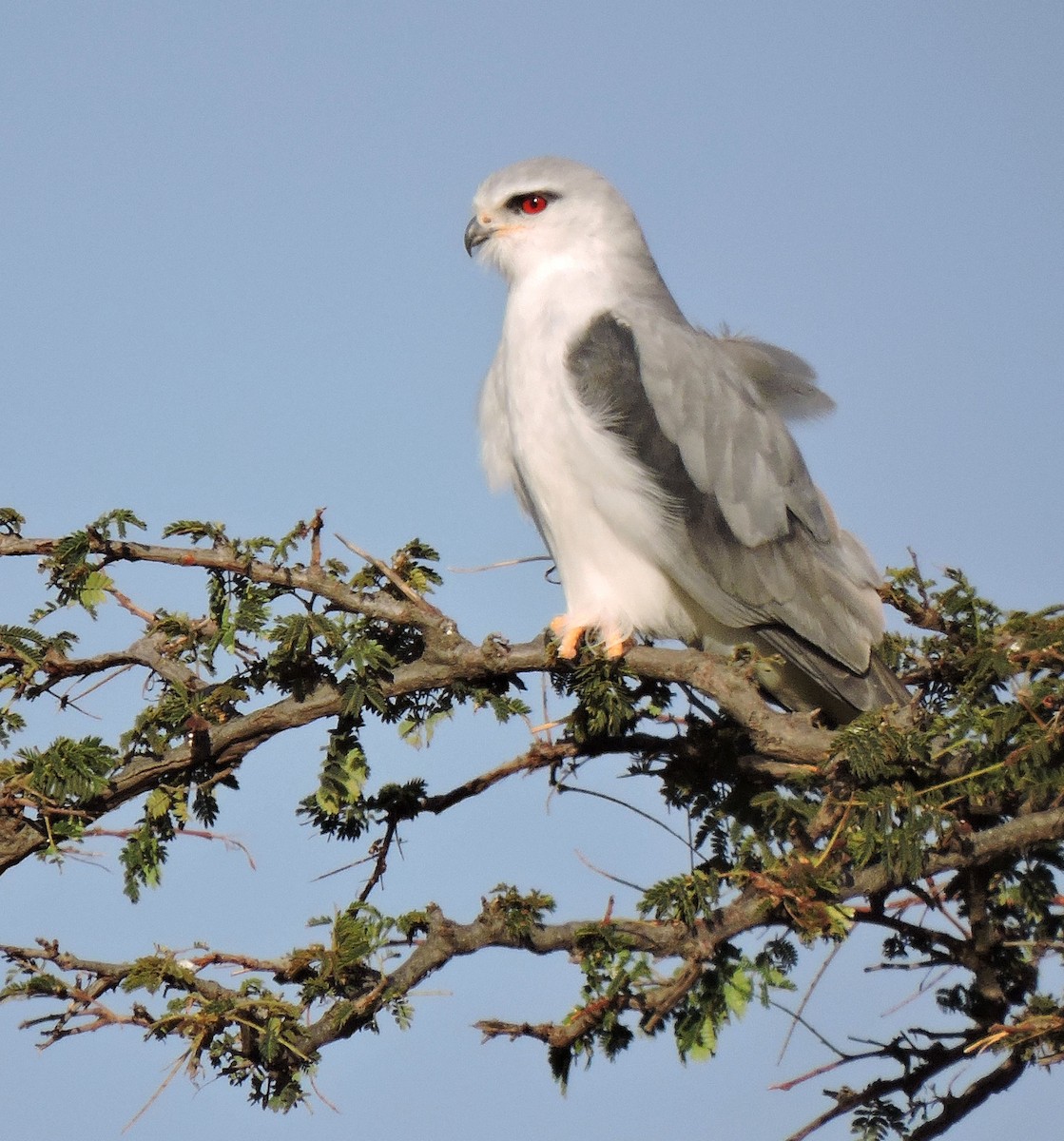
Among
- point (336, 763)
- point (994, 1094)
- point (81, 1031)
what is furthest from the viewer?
point (994, 1094)

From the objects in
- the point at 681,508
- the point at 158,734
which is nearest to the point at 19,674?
the point at 158,734

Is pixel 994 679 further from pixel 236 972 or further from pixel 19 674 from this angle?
pixel 19 674

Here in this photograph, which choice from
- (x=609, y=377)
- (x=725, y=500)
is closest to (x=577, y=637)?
(x=725, y=500)

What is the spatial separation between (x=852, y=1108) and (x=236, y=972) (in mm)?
1918

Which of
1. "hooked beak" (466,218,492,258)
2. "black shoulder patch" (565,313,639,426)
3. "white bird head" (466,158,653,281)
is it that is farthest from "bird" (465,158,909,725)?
"hooked beak" (466,218,492,258)

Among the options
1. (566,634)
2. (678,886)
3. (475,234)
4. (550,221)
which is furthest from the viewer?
(475,234)

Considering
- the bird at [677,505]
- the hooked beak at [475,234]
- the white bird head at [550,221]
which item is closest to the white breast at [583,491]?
the bird at [677,505]

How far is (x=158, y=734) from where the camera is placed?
347 centimetres

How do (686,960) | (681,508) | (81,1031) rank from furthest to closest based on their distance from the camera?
(681,508) → (686,960) → (81,1031)

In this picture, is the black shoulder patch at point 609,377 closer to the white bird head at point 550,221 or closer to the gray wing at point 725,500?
the gray wing at point 725,500

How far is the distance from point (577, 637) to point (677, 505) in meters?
0.60

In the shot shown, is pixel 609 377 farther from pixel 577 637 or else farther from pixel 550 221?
pixel 550 221

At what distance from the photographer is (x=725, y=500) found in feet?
15.1

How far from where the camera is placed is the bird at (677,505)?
451 cm
